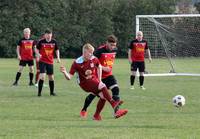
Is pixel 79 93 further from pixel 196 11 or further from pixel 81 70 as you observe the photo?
pixel 196 11

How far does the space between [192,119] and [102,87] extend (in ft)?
6.15

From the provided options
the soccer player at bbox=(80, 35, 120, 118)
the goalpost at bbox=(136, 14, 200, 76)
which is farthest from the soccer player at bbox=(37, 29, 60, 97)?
the goalpost at bbox=(136, 14, 200, 76)

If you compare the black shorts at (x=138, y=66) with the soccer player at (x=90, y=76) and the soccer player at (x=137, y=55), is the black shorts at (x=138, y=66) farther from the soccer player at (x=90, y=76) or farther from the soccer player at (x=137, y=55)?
the soccer player at (x=90, y=76)

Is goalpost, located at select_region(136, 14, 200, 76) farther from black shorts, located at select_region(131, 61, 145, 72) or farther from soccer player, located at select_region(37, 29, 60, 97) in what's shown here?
soccer player, located at select_region(37, 29, 60, 97)

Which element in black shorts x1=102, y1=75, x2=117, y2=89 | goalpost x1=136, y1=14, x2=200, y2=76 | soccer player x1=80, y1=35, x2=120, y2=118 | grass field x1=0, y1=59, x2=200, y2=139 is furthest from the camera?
goalpost x1=136, y1=14, x2=200, y2=76

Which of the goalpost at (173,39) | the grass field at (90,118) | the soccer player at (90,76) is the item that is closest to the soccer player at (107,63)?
the grass field at (90,118)

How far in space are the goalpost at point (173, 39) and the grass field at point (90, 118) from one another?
1231cm

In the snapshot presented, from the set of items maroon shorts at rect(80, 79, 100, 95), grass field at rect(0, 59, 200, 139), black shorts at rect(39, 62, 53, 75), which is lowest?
grass field at rect(0, 59, 200, 139)

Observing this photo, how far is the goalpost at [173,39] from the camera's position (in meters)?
31.2

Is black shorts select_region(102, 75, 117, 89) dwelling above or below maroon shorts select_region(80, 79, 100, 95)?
below

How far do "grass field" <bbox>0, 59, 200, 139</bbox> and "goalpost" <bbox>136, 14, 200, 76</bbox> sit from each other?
12.3 m

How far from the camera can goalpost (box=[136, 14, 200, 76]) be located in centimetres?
A: 3120

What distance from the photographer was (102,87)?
1195 centimetres

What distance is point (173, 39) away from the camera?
3195 cm
